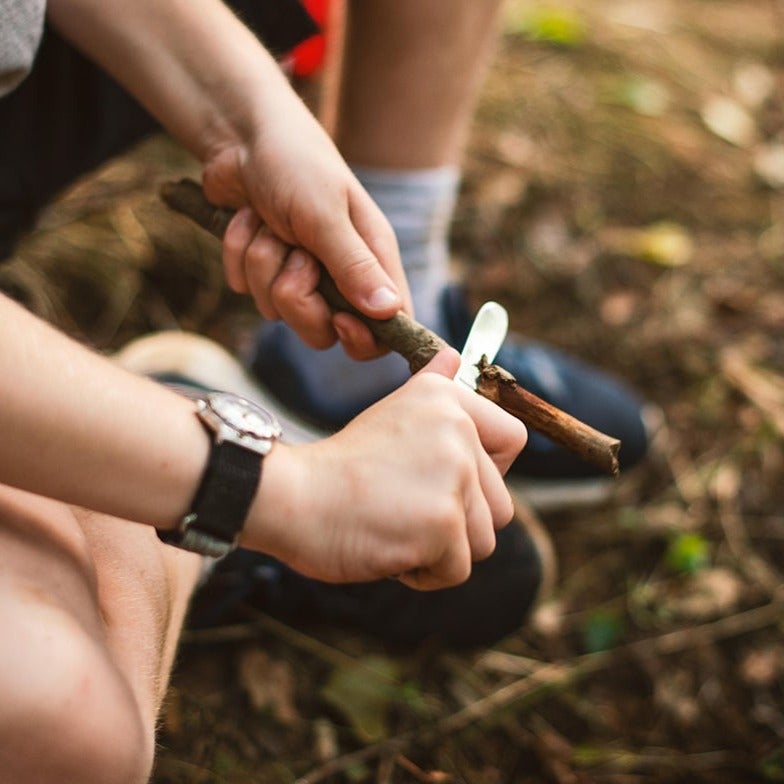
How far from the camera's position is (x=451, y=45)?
4.22ft

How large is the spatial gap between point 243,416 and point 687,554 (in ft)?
2.92

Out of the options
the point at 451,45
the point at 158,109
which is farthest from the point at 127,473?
the point at 451,45

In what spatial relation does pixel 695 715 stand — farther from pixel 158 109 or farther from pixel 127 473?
pixel 158 109

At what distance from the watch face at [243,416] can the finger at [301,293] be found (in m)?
0.22

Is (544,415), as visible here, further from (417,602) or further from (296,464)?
(417,602)

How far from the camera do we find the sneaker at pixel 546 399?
137cm

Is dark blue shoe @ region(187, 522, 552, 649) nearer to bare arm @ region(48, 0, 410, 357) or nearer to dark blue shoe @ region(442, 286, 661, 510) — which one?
dark blue shoe @ region(442, 286, 661, 510)

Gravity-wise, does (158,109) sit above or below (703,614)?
above

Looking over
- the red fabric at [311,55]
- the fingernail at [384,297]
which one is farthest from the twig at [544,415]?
the red fabric at [311,55]

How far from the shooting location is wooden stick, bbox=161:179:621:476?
0.82 m

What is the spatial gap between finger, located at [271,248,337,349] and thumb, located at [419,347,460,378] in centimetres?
20

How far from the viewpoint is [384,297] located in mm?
897

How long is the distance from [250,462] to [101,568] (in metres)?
0.22

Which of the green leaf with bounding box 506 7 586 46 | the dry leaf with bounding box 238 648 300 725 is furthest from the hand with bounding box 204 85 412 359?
the green leaf with bounding box 506 7 586 46
